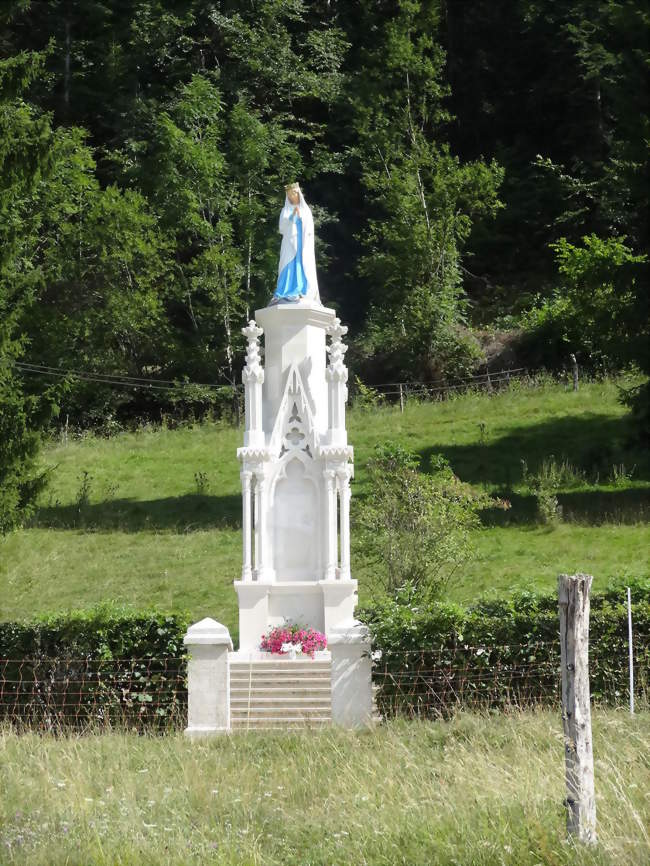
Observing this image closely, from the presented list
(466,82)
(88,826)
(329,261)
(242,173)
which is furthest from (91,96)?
(88,826)

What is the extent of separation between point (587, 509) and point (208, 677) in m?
14.5

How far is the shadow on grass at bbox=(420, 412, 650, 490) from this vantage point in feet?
97.5

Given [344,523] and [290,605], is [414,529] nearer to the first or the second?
[344,523]

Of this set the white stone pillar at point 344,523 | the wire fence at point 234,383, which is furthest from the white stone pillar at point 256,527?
the wire fence at point 234,383

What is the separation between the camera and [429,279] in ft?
144

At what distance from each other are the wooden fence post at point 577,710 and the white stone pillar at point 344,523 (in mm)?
11039

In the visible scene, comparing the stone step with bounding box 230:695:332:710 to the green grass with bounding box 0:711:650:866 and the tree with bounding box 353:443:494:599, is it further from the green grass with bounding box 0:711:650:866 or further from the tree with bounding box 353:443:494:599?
the green grass with bounding box 0:711:650:866

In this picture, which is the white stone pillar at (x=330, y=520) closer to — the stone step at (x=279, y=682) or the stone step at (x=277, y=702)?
the stone step at (x=279, y=682)

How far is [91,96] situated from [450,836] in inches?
1720

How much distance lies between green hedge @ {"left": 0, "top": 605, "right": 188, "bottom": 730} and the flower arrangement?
13.5ft

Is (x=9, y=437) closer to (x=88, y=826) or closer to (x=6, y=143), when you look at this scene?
(x=6, y=143)

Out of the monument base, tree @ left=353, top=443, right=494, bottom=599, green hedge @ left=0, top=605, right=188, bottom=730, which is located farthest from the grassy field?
green hedge @ left=0, top=605, right=188, bottom=730

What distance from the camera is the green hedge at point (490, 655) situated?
1338cm

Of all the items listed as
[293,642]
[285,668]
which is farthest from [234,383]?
[285,668]
